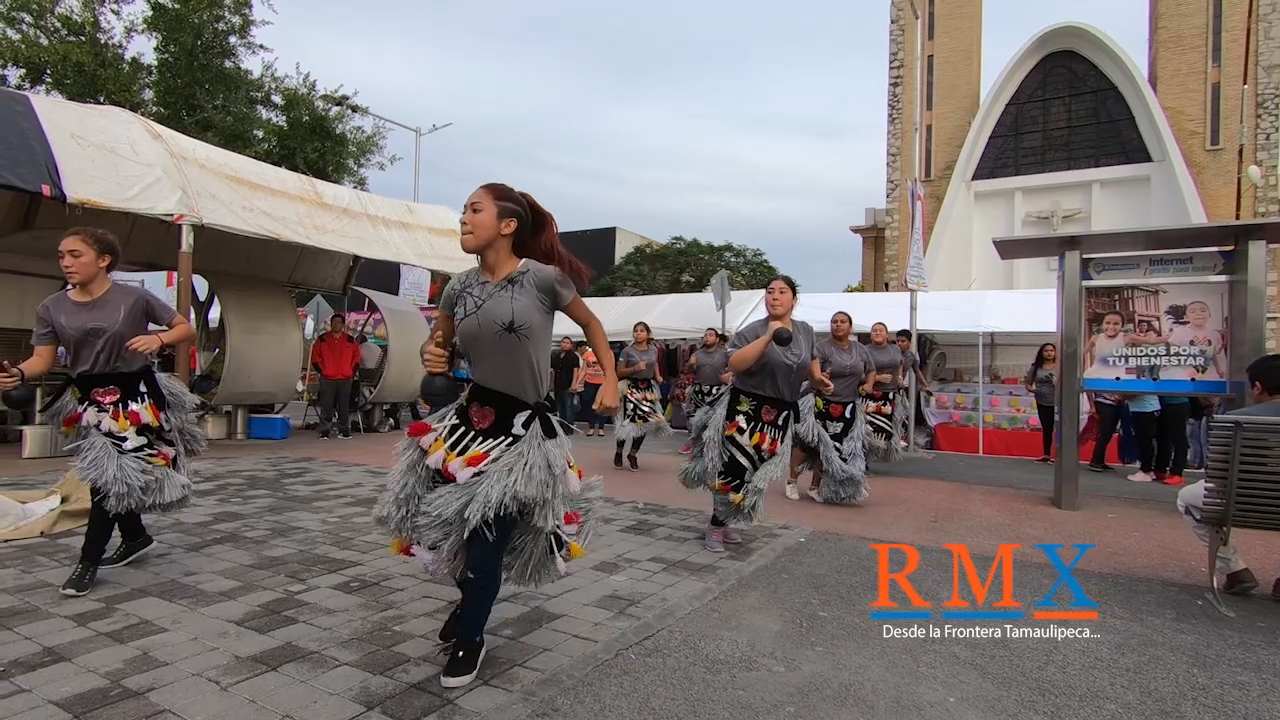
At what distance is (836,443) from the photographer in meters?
6.81

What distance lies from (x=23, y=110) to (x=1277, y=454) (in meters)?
9.86

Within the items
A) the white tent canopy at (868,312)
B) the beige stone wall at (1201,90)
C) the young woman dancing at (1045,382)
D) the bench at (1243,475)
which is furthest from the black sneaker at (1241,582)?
the beige stone wall at (1201,90)

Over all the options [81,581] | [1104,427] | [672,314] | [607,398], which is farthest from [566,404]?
[607,398]

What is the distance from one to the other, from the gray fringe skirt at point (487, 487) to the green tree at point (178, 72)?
55.4 feet

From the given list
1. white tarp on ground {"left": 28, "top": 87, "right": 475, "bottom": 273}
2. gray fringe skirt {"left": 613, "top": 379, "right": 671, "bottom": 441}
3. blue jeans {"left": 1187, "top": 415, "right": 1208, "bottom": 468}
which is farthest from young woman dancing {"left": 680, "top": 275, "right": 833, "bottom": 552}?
blue jeans {"left": 1187, "top": 415, "right": 1208, "bottom": 468}

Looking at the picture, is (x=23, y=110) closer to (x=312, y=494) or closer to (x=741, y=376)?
(x=312, y=494)

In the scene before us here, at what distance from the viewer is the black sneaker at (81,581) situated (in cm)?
377

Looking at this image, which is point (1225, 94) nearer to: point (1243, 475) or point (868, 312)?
point (868, 312)

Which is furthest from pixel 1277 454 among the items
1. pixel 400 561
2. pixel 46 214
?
pixel 46 214

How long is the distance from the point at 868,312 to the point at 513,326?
11979 mm

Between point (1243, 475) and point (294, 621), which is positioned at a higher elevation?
point (1243, 475)

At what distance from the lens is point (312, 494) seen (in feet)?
22.0

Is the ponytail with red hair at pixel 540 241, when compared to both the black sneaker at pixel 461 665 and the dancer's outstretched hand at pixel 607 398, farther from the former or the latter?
the black sneaker at pixel 461 665

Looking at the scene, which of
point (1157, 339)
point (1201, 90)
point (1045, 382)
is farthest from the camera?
point (1201, 90)
